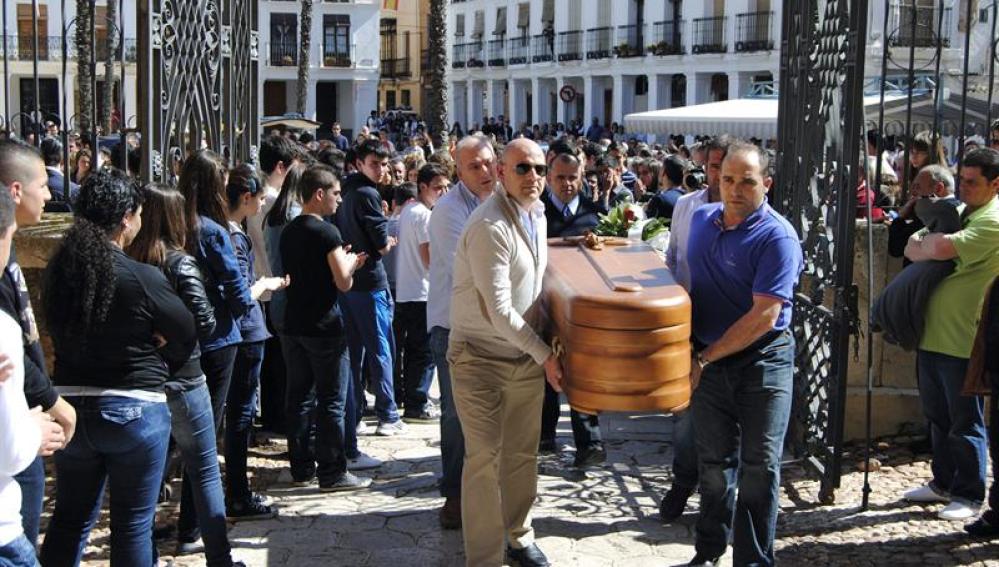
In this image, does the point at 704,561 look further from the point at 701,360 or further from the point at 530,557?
the point at 701,360

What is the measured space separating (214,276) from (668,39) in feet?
137

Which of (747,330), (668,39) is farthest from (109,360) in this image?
(668,39)

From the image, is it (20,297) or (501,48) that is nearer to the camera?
(20,297)

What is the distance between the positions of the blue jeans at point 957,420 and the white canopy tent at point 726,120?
9.56 metres

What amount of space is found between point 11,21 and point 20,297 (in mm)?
43637

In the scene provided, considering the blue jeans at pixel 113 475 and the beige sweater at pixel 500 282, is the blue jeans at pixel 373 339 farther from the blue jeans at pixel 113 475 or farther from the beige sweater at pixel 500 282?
the blue jeans at pixel 113 475

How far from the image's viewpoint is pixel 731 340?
5.06m

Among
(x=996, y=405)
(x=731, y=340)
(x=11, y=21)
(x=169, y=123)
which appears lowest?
(x=996, y=405)

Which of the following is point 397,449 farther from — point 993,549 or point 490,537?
point 993,549

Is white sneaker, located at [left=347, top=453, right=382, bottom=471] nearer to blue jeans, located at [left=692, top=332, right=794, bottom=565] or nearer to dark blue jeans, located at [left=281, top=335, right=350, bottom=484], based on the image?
dark blue jeans, located at [left=281, top=335, right=350, bottom=484]

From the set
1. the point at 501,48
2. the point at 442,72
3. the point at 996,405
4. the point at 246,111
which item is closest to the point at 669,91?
the point at 501,48

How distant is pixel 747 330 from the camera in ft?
16.5

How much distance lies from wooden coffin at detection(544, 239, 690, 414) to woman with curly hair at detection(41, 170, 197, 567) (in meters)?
1.50

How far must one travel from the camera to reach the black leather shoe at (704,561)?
18.4ft
